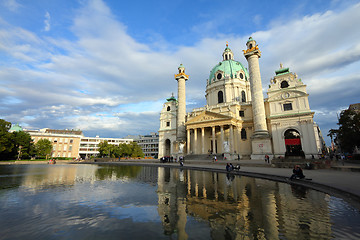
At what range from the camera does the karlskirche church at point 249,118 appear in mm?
34281

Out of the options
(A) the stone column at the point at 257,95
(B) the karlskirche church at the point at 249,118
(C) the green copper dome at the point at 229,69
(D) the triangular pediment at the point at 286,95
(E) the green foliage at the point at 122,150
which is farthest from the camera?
(E) the green foliage at the point at 122,150

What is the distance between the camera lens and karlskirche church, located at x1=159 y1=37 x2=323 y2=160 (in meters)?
34.3

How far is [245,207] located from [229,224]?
74.0 inches

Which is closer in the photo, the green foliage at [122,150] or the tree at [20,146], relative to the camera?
the tree at [20,146]

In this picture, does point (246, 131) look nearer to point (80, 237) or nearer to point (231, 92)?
point (231, 92)

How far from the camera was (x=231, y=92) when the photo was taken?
48.3 metres

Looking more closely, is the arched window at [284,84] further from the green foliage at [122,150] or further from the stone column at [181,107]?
the green foliage at [122,150]

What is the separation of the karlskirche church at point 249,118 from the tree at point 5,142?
125 feet

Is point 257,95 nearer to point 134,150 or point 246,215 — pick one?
point 246,215

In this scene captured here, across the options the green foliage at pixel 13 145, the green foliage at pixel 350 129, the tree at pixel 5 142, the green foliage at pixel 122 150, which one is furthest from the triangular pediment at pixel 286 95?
the green foliage at pixel 13 145

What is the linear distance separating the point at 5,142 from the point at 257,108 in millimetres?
58800

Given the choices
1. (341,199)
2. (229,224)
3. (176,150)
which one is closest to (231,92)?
(176,150)

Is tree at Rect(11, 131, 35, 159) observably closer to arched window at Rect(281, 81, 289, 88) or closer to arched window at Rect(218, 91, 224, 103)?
arched window at Rect(218, 91, 224, 103)

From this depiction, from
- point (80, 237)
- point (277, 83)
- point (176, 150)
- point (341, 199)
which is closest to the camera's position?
point (80, 237)
